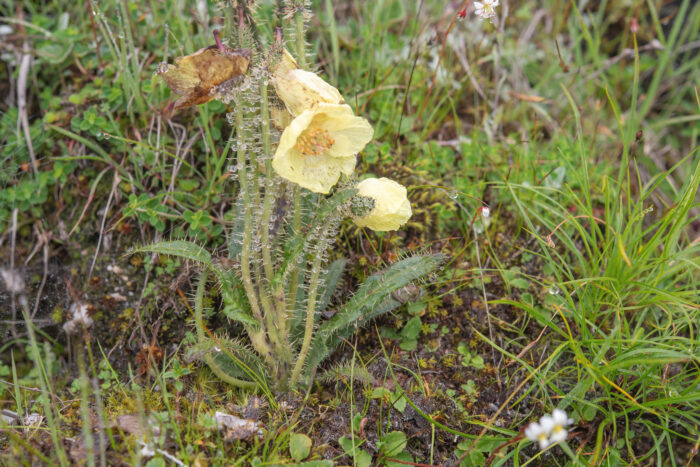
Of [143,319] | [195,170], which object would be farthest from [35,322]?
[195,170]

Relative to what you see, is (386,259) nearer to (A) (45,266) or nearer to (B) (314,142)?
(B) (314,142)

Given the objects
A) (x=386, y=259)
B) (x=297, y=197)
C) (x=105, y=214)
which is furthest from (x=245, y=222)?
(x=105, y=214)

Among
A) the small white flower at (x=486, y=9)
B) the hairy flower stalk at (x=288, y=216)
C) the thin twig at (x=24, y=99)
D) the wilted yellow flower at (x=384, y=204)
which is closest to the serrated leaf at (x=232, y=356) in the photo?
the hairy flower stalk at (x=288, y=216)

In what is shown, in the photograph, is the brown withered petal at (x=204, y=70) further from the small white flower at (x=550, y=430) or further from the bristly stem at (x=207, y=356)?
the small white flower at (x=550, y=430)

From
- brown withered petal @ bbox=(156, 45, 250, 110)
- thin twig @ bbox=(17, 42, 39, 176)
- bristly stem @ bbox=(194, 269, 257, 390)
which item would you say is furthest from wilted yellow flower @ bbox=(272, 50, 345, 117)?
thin twig @ bbox=(17, 42, 39, 176)

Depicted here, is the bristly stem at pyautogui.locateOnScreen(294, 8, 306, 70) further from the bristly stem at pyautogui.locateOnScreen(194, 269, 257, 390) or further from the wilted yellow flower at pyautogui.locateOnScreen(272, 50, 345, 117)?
the bristly stem at pyautogui.locateOnScreen(194, 269, 257, 390)

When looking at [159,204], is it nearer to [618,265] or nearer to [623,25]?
[618,265]
